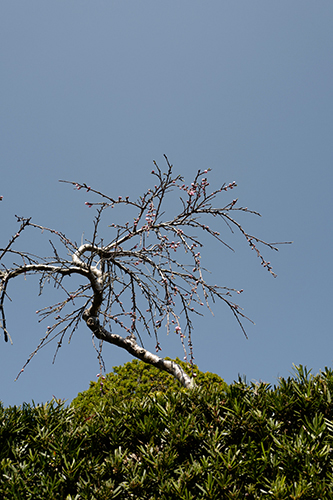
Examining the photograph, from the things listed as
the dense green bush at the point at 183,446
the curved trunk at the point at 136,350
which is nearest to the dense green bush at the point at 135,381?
the curved trunk at the point at 136,350

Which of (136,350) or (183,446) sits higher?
(136,350)

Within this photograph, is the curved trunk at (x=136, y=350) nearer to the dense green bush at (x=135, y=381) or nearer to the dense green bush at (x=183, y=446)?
the dense green bush at (x=135, y=381)

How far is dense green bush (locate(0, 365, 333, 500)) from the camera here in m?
2.06

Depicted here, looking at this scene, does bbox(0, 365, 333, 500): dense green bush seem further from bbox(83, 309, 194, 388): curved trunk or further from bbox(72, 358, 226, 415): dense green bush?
bbox(72, 358, 226, 415): dense green bush

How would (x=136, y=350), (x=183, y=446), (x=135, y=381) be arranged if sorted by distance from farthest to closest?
(x=135, y=381)
(x=136, y=350)
(x=183, y=446)

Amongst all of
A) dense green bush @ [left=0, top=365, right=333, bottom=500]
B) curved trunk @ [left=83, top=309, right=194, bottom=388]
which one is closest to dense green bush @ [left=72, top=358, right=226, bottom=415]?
curved trunk @ [left=83, top=309, right=194, bottom=388]

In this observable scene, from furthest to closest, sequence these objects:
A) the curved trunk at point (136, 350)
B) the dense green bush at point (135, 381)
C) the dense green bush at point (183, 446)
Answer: the dense green bush at point (135, 381) → the curved trunk at point (136, 350) → the dense green bush at point (183, 446)

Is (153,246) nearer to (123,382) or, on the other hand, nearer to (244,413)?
(123,382)

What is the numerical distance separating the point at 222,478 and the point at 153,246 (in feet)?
10.7

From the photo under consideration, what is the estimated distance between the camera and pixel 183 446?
90.3 inches

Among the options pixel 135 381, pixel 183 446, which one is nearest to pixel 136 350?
pixel 135 381

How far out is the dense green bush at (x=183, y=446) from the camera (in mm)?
2062

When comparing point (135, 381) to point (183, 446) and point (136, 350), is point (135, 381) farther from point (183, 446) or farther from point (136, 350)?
point (183, 446)

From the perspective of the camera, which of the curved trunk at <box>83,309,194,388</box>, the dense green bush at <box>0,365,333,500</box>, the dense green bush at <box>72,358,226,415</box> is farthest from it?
the dense green bush at <box>72,358,226,415</box>
